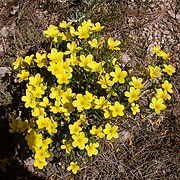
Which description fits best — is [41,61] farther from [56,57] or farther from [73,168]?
[73,168]

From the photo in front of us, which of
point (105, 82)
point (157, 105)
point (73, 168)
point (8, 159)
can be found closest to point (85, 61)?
point (105, 82)

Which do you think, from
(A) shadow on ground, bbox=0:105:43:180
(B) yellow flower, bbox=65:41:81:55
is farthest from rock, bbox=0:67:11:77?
(B) yellow flower, bbox=65:41:81:55

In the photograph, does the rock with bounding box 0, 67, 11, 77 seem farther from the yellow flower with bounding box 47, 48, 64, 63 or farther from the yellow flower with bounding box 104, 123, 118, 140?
the yellow flower with bounding box 104, 123, 118, 140

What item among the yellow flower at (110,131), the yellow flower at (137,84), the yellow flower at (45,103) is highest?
the yellow flower at (137,84)

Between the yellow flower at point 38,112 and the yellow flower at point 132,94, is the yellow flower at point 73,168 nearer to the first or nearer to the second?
the yellow flower at point 38,112

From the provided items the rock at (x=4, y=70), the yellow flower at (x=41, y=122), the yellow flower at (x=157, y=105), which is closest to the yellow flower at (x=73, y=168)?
the yellow flower at (x=41, y=122)

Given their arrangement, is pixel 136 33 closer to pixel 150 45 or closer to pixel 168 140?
pixel 150 45
